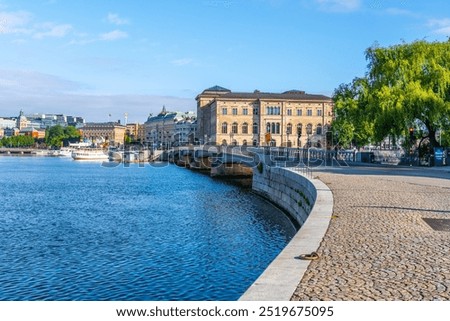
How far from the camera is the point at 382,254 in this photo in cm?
1266

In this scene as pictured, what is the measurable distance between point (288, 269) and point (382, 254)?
3.06 metres

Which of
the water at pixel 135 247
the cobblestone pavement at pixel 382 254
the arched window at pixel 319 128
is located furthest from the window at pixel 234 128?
the cobblestone pavement at pixel 382 254

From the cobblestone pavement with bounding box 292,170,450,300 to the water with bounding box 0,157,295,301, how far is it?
3805 millimetres

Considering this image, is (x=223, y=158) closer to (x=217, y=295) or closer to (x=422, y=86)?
(x=422, y=86)

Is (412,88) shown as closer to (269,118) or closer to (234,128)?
(269,118)

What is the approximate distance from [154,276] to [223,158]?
59.2 m

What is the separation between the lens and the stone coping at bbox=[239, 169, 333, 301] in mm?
9118

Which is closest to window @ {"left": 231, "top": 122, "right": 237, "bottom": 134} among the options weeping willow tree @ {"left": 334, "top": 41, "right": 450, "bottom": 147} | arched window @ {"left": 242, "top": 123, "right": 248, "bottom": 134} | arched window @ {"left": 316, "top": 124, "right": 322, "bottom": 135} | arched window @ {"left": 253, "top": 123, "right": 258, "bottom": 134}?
arched window @ {"left": 242, "top": 123, "right": 248, "bottom": 134}

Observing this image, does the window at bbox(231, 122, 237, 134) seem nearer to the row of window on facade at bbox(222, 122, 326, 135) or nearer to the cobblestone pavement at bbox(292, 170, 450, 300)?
the row of window on facade at bbox(222, 122, 326, 135)

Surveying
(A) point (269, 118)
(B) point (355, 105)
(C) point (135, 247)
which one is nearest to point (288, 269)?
(C) point (135, 247)

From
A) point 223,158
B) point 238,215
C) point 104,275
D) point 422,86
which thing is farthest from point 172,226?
point 223,158

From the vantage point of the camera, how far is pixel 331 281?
33.4 feet

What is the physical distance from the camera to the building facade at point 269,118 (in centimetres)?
14725
